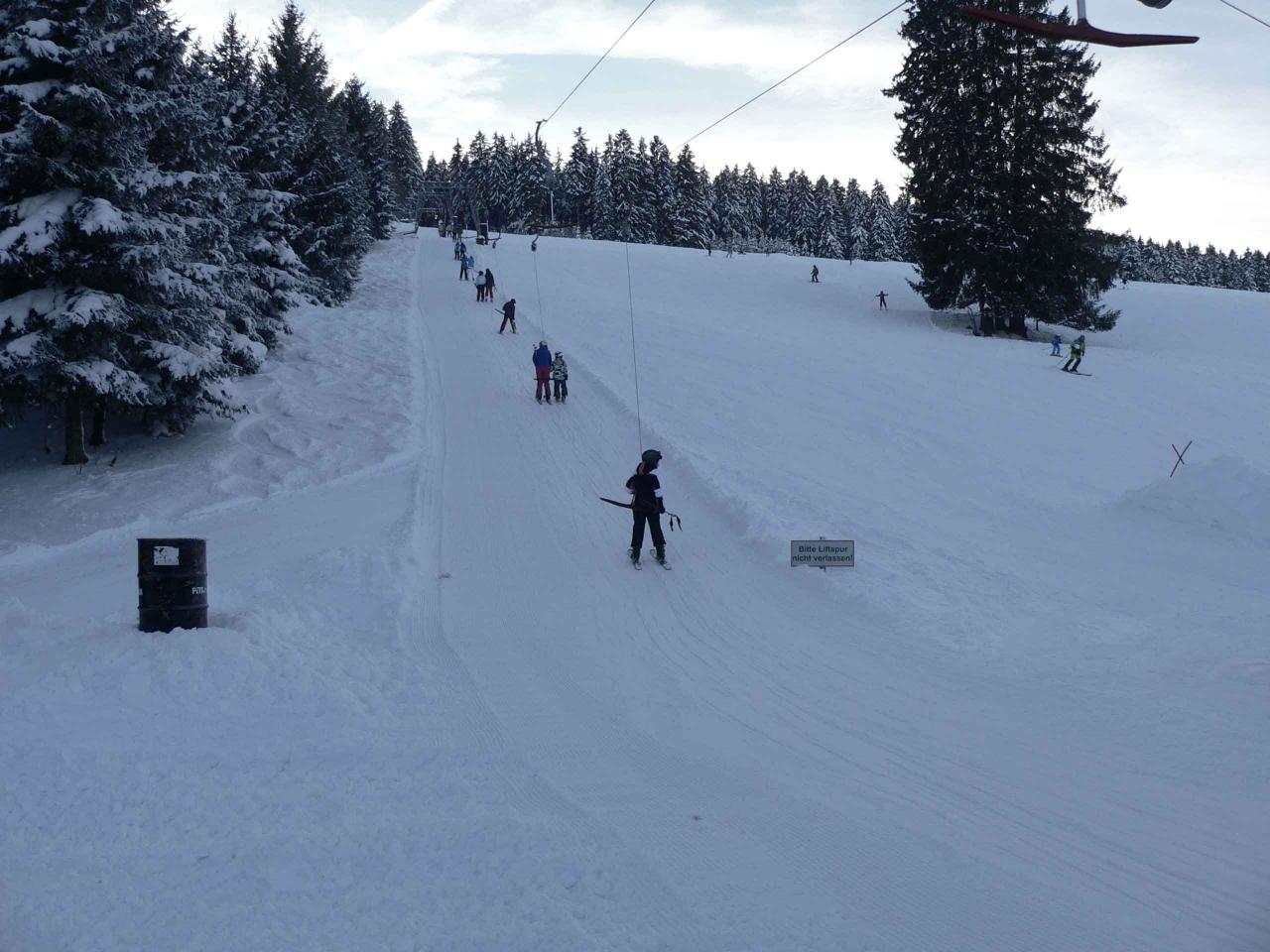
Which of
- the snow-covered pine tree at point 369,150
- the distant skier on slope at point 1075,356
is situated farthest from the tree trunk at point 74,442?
the snow-covered pine tree at point 369,150

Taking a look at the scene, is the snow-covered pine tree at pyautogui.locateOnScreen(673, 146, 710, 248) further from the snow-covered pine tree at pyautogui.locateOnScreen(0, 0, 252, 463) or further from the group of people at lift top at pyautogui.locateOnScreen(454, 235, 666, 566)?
the snow-covered pine tree at pyautogui.locateOnScreen(0, 0, 252, 463)

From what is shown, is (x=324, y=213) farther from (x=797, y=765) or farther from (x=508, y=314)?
(x=797, y=765)

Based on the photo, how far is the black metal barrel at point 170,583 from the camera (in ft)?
24.6

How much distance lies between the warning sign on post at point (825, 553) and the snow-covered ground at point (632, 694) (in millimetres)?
326

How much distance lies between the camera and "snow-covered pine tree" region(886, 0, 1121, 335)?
36.3 meters

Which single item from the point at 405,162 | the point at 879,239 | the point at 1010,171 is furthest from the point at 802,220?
the point at 1010,171

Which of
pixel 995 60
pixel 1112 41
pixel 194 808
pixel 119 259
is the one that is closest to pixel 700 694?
pixel 194 808

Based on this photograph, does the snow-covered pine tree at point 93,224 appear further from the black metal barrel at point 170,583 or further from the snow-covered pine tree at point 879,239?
the snow-covered pine tree at point 879,239

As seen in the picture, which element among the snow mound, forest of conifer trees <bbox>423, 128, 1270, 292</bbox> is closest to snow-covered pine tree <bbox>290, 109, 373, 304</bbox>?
the snow mound

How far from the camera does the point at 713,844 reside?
5.18 m

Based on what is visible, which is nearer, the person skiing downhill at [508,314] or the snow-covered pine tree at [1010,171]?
the person skiing downhill at [508,314]

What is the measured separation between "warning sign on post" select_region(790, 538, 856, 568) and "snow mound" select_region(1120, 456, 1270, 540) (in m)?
6.51

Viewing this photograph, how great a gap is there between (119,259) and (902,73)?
35.2 meters

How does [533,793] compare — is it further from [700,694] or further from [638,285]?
A: [638,285]
